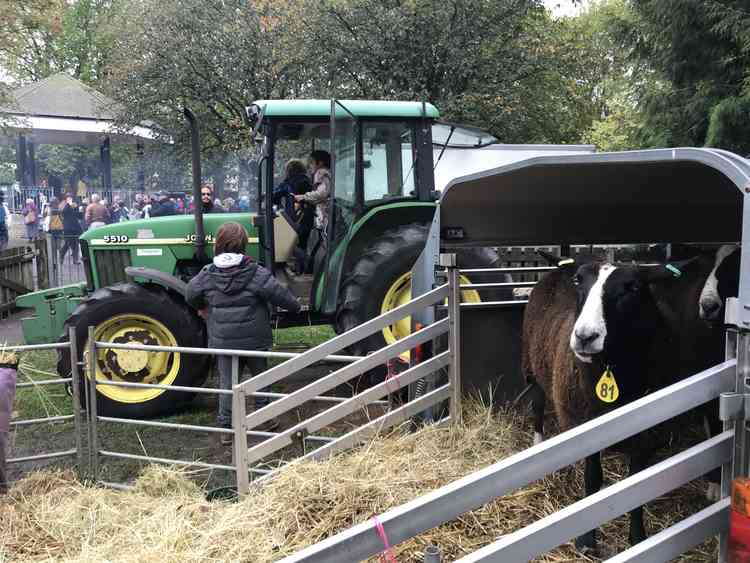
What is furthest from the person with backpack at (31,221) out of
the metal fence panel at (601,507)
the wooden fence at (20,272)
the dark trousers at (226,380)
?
the metal fence panel at (601,507)

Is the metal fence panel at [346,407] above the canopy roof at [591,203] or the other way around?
the other way around

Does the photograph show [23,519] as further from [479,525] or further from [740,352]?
[740,352]

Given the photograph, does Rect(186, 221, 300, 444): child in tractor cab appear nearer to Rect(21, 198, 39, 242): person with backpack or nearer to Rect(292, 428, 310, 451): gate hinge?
Rect(292, 428, 310, 451): gate hinge

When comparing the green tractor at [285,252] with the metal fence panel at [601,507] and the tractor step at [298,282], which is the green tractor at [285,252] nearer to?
the tractor step at [298,282]

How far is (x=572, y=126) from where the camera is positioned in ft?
66.7

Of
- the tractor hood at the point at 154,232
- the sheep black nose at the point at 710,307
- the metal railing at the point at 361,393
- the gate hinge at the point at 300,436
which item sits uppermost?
the tractor hood at the point at 154,232

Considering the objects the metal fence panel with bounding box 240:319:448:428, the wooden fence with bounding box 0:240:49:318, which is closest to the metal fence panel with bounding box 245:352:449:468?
the metal fence panel with bounding box 240:319:448:428

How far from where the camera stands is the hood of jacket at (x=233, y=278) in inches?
211

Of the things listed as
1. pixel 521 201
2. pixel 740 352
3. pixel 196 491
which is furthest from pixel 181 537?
pixel 521 201

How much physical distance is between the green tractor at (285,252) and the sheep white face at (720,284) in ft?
7.98

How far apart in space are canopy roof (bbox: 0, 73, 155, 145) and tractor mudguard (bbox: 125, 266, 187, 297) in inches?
491

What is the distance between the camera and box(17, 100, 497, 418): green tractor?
634 centimetres

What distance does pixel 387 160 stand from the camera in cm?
692

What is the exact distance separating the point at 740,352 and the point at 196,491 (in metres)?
3.17
